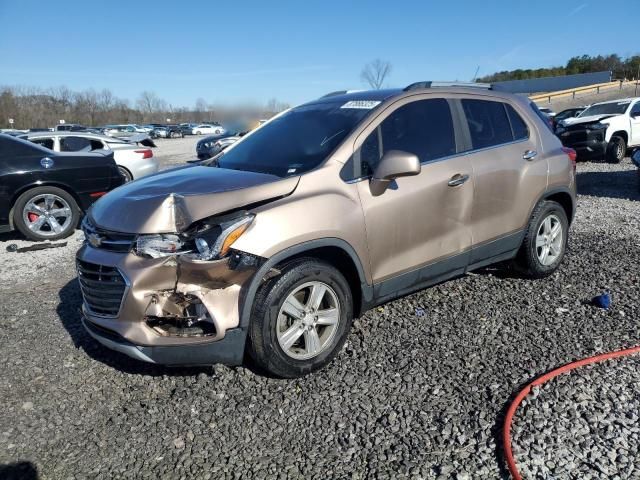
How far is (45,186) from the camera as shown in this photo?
277 inches

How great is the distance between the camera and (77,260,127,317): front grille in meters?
2.93

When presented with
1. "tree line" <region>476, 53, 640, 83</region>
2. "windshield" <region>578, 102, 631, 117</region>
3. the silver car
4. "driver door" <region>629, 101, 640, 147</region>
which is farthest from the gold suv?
"tree line" <region>476, 53, 640, 83</region>

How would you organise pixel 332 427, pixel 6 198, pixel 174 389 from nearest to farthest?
pixel 332 427, pixel 174 389, pixel 6 198

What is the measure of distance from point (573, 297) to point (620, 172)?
9.16m

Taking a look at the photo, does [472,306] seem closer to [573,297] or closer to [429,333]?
[429,333]

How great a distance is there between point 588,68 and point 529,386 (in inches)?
3705

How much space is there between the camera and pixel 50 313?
14.7 feet

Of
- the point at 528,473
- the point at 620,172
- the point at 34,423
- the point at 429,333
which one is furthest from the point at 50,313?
the point at 620,172

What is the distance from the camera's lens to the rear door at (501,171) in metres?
4.04

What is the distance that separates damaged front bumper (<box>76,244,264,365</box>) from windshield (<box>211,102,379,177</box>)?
3.06ft

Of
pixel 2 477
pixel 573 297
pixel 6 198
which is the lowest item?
pixel 2 477

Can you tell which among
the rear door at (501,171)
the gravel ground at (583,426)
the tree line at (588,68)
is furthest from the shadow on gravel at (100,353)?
the tree line at (588,68)

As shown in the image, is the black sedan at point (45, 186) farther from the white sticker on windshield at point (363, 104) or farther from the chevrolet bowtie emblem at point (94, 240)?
the white sticker on windshield at point (363, 104)

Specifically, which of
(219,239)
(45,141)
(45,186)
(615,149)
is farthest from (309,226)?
(615,149)
